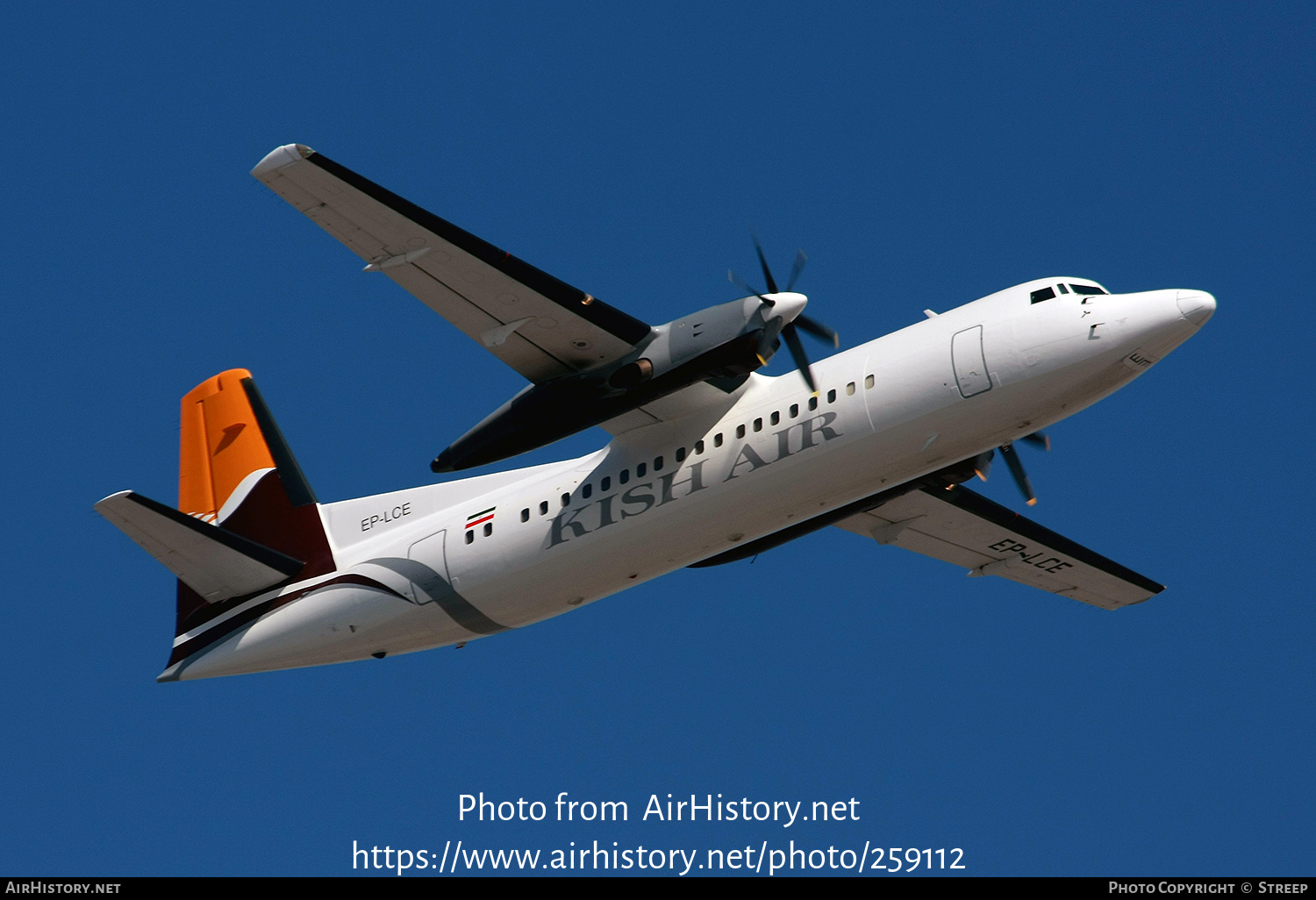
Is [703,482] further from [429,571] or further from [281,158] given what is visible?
[281,158]

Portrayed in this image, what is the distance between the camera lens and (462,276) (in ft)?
55.0

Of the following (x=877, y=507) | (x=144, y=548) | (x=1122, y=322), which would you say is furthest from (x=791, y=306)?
(x=144, y=548)

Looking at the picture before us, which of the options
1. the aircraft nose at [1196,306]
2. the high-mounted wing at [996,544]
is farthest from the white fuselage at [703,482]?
the high-mounted wing at [996,544]

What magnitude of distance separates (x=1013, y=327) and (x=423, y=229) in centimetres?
691

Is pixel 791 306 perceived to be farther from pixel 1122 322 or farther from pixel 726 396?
pixel 1122 322

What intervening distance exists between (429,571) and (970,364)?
7.66 meters

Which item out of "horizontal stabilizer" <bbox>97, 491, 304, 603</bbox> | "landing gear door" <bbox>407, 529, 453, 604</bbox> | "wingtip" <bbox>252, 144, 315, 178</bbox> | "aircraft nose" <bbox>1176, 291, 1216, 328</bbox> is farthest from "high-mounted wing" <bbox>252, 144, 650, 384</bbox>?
"aircraft nose" <bbox>1176, 291, 1216, 328</bbox>

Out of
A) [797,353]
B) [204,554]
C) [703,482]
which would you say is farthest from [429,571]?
[797,353]

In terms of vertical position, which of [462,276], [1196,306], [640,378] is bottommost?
[640,378]

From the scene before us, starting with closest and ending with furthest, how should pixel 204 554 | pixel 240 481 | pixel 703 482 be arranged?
1. pixel 703 482
2. pixel 204 554
3. pixel 240 481

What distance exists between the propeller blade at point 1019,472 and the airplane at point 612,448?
28mm

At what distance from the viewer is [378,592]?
62.7 feet

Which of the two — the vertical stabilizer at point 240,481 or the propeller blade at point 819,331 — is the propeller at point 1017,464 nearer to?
the propeller blade at point 819,331

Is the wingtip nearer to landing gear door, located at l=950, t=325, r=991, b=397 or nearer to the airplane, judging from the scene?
the airplane
